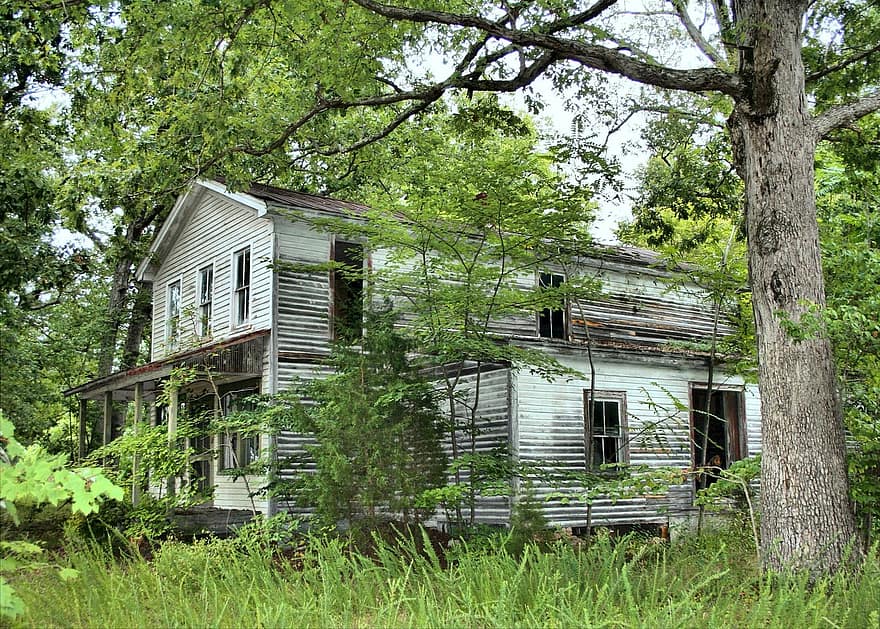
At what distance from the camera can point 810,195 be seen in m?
8.70

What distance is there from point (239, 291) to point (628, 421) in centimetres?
860

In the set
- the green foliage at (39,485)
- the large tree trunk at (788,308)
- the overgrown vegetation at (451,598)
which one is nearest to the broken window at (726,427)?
the large tree trunk at (788,308)

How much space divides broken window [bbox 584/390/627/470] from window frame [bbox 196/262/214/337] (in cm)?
841

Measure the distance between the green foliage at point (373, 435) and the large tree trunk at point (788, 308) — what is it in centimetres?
431

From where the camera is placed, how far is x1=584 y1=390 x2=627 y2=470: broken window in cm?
1694

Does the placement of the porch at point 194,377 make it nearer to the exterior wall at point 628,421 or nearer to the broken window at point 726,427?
the exterior wall at point 628,421

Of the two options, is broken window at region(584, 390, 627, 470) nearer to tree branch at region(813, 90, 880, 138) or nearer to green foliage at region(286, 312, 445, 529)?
green foliage at region(286, 312, 445, 529)

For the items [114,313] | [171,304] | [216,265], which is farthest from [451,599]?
[114,313]

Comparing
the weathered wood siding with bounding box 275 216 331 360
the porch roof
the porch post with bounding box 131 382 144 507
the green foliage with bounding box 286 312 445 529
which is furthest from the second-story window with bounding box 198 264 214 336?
the green foliage with bounding box 286 312 445 529

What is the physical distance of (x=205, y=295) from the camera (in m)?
19.5

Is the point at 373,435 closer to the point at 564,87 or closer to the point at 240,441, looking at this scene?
the point at 564,87

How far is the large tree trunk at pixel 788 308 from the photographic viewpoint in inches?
314

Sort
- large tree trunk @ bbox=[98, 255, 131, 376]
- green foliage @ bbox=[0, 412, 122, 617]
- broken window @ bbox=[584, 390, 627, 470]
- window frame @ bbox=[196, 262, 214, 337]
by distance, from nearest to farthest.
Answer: green foliage @ bbox=[0, 412, 122, 617] → broken window @ bbox=[584, 390, 627, 470] → window frame @ bbox=[196, 262, 214, 337] → large tree trunk @ bbox=[98, 255, 131, 376]

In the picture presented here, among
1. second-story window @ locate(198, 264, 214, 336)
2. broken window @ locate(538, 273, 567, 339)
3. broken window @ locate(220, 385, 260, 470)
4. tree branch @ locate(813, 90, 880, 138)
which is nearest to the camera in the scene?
tree branch @ locate(813, 90, 880, 138)
